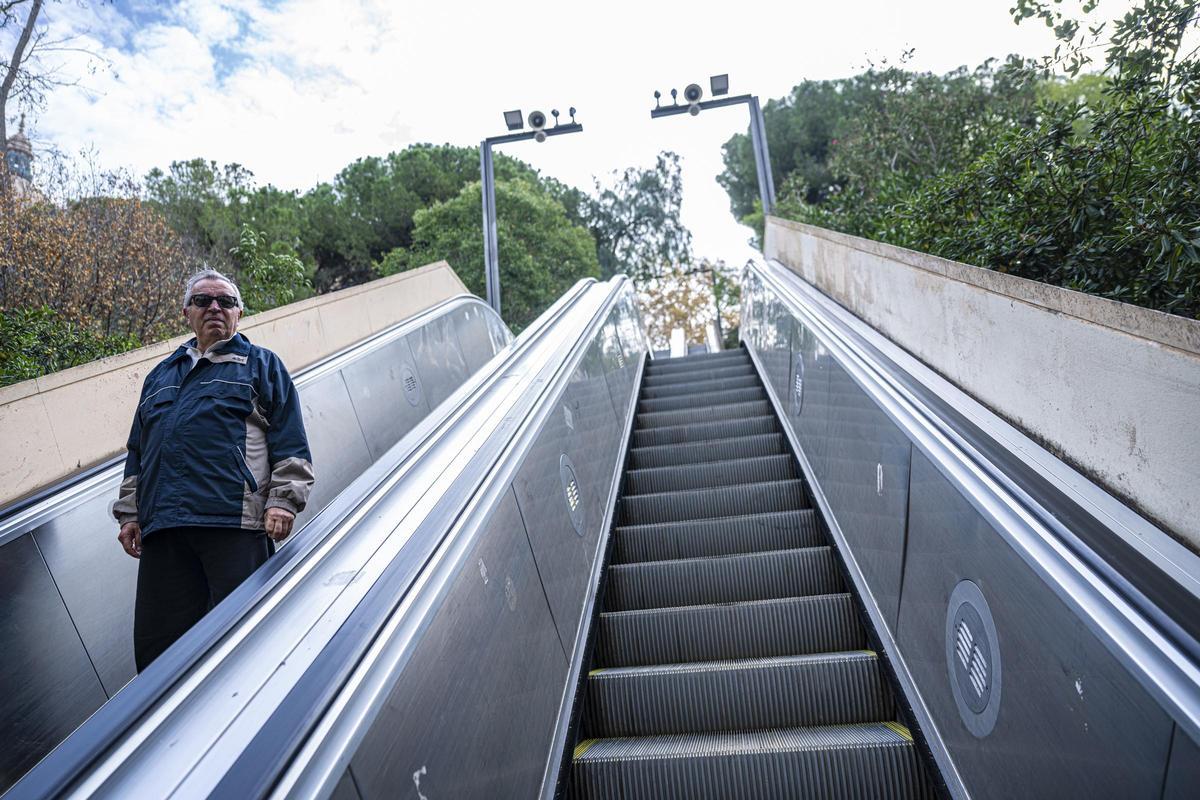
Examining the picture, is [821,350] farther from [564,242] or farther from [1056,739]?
[564,242]

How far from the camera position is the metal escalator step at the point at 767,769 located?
250 cm

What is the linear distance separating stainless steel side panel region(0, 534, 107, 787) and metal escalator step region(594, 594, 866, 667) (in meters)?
1.85

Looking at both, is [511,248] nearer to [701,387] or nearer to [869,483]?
[701,387]

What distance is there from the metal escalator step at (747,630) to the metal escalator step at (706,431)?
2424 millimetres

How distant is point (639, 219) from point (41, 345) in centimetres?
3170

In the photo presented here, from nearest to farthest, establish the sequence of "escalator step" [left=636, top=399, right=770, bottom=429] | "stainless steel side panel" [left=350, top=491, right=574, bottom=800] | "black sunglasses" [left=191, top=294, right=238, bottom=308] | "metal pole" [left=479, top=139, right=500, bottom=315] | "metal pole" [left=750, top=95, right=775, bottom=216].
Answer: "stainless steel side panel" [left=350, top=491, right=574, bottom=800] < "black sunglasses" [left=191, top=294, right=238, bottom=308] < "escalator step" [left=636, top=399, right=770, bottom=429] < "metal pole" [left=750, top=95, right=775, bottom=216] < "metal pole" [left=479, top=139, right=500, bottom=315]

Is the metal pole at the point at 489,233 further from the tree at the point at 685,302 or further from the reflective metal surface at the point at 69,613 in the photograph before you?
the tree at the point at 685,302

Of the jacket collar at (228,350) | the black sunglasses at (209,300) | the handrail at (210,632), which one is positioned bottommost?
the handrail at (210,632)

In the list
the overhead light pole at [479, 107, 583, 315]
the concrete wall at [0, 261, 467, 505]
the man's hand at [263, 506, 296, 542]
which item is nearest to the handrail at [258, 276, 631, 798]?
the man's hand at [263, 506, 296, 542]

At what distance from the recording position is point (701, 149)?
3575 centimetres

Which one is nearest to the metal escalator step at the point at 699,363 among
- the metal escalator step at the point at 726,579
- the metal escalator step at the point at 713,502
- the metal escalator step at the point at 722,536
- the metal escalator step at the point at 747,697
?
the metal escalator step at the point at 713,502

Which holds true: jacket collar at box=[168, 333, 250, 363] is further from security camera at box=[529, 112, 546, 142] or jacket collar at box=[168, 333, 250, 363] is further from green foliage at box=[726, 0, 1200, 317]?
security camera at box=[529, 112, 546, 142]

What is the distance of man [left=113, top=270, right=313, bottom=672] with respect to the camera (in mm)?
2465

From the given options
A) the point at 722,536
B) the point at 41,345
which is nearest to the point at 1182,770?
the point at 722,536
